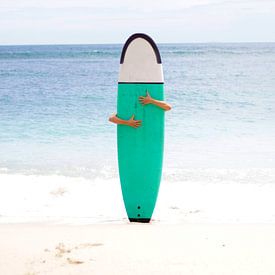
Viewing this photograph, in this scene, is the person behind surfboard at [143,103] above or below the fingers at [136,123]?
above

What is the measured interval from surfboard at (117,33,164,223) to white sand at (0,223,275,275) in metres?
0.55

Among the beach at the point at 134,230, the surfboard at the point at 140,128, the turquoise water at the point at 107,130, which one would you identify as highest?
the surfboard at the point at 140,128

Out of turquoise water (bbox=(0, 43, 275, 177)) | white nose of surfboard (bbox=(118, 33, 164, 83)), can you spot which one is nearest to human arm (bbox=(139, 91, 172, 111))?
white nose of surfboard (bbox=(118, 33, 164, 83))

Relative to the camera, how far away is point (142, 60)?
3.92 meters

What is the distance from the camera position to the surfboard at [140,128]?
391 centimetres

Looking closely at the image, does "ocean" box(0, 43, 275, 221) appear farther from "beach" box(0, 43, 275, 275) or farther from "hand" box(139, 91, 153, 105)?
"hand" box(139, 91, 153, 105)

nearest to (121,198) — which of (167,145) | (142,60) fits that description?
(142,60)

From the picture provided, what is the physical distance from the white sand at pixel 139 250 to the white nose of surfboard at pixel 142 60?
42.3 inches

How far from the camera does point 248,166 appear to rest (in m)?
6.37

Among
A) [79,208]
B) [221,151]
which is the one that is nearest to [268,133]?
[221,151]

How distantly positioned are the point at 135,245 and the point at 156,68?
143 cm

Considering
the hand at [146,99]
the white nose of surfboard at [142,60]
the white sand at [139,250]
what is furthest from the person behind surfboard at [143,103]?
the white sand at [139,250]

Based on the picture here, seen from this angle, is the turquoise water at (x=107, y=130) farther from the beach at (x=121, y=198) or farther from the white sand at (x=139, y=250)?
the white sand at (x=139, y=250)

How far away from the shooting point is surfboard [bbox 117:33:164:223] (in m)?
3.91
